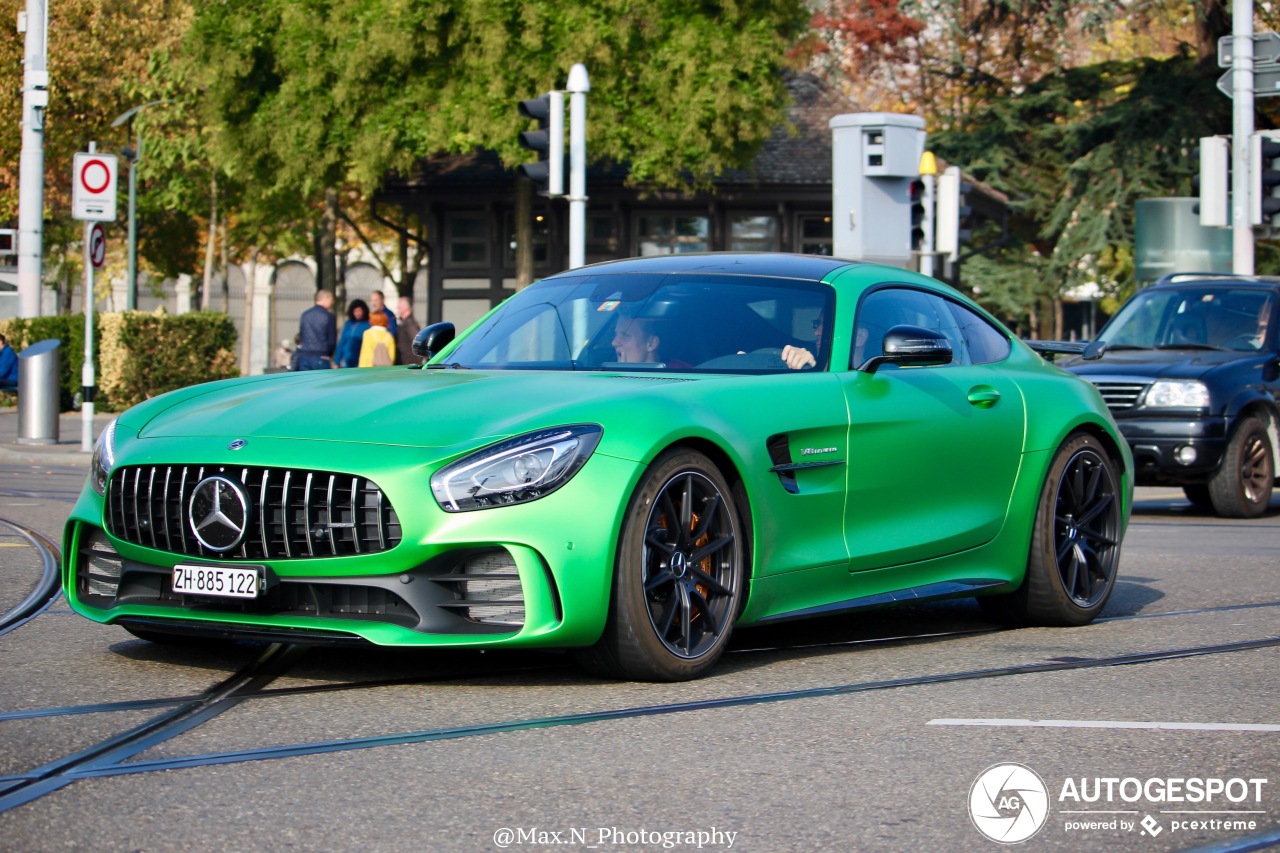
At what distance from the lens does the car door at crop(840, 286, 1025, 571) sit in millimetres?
6840

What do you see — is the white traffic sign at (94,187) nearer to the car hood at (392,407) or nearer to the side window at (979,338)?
the side window at (979,338)

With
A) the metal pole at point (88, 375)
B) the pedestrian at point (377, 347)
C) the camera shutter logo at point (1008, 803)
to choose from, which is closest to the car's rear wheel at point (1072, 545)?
the camera shutter logo at point (1008, 803)

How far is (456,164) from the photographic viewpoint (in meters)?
41.7

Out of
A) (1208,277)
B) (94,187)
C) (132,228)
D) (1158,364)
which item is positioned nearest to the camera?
(1158,364)

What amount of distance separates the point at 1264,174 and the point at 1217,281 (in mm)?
5932

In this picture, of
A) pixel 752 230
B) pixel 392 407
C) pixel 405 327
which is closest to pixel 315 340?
pixel 405 327

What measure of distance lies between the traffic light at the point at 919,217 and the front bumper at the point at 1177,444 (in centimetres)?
627

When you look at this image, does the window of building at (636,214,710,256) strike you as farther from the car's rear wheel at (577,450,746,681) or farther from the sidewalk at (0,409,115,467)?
the car's rear wheel at (577,450,746,681)

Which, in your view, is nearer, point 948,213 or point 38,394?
point 38,394

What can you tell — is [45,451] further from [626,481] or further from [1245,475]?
[626,481]

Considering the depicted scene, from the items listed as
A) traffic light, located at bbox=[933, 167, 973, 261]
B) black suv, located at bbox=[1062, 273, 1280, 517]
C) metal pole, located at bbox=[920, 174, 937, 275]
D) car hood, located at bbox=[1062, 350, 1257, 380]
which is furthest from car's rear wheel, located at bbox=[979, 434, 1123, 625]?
traffic light, located at bbox=[933, 167, 973, 261]

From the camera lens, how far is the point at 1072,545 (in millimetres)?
7836

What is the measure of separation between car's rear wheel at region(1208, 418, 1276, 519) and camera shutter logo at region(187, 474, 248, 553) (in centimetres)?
1021

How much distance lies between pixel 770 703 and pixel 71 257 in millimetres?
53835
